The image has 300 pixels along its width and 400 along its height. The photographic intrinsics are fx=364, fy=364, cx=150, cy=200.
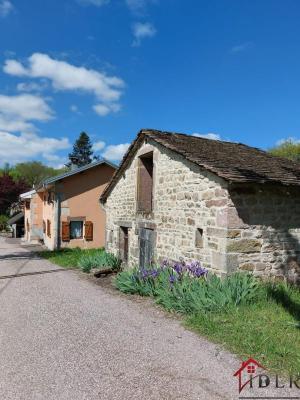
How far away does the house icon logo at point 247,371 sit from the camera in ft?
14.6

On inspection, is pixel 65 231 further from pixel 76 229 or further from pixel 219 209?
pixel 219 209

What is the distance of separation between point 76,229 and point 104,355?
16.9 metres

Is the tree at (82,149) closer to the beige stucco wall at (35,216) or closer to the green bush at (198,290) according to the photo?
the beige stucco wall at (35,216)

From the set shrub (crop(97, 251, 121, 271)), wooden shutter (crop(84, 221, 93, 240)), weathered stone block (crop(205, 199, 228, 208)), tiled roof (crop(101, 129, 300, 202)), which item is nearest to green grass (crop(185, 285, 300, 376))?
weathered stone block (crop(205, 199, 228, 208))

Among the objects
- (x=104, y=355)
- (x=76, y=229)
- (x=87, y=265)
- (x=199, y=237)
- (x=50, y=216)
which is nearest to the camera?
(x=104, y=355)

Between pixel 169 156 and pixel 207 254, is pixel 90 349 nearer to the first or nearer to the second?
pixel 207 254

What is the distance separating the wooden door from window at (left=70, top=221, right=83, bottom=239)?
1006 cm

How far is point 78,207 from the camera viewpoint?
21.6 meters

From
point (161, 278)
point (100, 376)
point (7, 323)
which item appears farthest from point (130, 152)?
point (100, 376)

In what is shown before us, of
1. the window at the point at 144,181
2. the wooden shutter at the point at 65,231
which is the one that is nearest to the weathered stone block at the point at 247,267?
the window at the point at 144,181

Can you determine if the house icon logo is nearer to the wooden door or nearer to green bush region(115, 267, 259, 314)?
green bush region(115, 267, 259, 314)

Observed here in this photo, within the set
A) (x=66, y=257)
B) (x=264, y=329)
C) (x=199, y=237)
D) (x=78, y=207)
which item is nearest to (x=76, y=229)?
(x=78, y=207)

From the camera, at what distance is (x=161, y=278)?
28.7 ft

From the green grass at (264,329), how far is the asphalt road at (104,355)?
30cm
